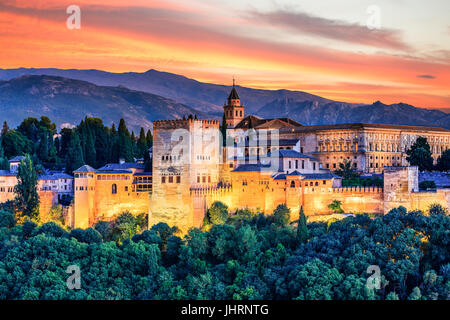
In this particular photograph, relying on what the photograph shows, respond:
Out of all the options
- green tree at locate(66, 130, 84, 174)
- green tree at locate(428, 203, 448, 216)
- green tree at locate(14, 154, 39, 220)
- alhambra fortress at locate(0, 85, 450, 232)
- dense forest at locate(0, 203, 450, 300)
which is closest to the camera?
dense forest at locate(0, 203, 450, 300)

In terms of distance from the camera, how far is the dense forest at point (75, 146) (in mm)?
48625

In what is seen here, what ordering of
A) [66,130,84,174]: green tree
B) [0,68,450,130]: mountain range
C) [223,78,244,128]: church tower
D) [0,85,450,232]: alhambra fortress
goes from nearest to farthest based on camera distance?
[0,85,450,232]: alhambra fortress
[66,130,84,174]: green tree
[223,78,244,128]: church tower
[0,68,450,130]: mountain range

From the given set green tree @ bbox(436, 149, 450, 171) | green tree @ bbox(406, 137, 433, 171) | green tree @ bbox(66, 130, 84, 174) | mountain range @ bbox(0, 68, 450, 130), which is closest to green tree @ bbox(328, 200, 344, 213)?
green tree @ bbox(406, 137, 433, 171)

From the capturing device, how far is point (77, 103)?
151 m

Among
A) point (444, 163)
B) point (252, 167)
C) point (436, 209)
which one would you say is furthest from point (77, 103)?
point (436, 209)

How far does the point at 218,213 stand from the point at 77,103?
387ft

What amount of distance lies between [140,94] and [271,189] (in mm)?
128661

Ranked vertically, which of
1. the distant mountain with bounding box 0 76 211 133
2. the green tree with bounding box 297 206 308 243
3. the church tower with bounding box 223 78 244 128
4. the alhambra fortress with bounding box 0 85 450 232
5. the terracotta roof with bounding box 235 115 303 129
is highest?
the distant mountain with bounding box 0 76 211 133

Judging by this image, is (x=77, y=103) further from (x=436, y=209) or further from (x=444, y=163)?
(x=436, y=209)

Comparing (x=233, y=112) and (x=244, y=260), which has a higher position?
(x=233, y=112)

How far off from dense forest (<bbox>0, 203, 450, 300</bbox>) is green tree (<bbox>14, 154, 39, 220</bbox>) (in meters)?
2.44

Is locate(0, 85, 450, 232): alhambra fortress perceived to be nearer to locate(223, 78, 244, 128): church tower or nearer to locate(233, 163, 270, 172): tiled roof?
locate(233, 163, 270, 172): tiled roof

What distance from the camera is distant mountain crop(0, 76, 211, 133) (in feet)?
481

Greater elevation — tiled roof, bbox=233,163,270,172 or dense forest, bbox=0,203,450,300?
tiled roof, bbox=233,163,270,172
